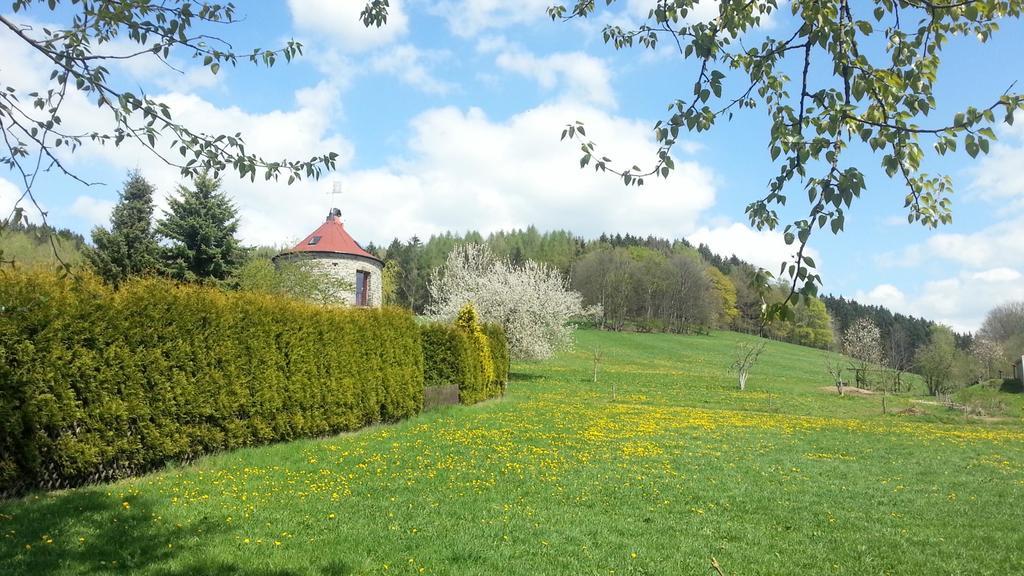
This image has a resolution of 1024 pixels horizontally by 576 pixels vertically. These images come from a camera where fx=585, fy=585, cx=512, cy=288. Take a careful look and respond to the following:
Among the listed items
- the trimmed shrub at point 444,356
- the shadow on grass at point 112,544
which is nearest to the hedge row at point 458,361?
the trimmed shrub at point 444,356

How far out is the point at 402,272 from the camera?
256 ft

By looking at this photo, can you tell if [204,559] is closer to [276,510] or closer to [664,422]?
[276,510]

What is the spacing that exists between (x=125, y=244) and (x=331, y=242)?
10757 mm

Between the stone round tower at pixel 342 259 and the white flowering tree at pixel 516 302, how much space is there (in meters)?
3.81

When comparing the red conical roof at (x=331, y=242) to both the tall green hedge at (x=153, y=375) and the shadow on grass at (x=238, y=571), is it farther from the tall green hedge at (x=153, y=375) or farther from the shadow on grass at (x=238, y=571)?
the shadow on grass at (x=238, y=571)

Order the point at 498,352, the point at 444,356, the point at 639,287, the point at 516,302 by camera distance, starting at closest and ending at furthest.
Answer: the point at 444,356 → the point at 498,352 → the point at 516,302 → the point at 639,287

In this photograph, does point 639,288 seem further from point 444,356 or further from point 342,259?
point 444,356

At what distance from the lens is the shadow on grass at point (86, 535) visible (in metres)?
4.84

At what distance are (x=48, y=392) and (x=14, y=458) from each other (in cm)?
87

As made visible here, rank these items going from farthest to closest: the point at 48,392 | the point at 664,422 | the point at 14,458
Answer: the point at 664,422 → the point at 48,392 → the point at 14,458

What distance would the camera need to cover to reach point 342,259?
33.6 m

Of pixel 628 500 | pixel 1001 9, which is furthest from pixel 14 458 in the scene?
pixel 1001 9

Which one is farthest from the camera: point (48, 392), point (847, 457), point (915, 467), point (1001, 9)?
point (847, 457)

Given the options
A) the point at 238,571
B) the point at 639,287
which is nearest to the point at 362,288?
the point at 238,571
